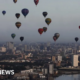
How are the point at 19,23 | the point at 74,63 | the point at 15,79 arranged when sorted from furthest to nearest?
the point at 74,63 < the point at 19,23 < the point at 15,79

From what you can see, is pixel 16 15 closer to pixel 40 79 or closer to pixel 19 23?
pixel 19 23

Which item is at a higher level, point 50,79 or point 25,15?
point 25,15

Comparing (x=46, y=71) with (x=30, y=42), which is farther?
(x=30, y=42)

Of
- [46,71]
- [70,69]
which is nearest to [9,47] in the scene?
[70,69]

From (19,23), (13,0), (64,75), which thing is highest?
(13,0)

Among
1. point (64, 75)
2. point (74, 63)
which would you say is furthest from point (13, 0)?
point (74, 63)

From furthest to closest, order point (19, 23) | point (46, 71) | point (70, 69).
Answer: point (70, 69)
point (46, 71)
point (19, 23)

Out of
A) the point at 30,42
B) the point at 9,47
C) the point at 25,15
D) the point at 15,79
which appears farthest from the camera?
the point at 30,42

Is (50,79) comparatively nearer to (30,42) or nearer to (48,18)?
(48,18)

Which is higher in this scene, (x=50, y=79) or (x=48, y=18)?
(x=48, y=18)
